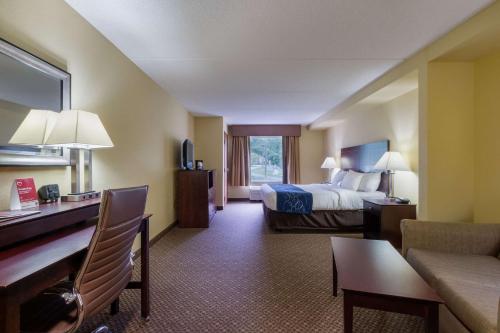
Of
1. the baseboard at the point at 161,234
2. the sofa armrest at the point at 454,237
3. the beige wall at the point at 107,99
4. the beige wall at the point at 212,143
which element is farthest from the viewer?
the beige wall at the point at 212,143

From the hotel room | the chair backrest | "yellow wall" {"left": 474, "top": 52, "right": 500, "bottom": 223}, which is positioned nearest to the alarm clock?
the hotel room

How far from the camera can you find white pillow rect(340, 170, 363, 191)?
4422 mm

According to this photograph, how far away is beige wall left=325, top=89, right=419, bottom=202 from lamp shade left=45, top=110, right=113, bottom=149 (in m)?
3.61

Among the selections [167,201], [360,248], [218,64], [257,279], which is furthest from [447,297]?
[167,201]

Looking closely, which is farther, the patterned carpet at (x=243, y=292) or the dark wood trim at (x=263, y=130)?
the dark wood trim at (x=263, y=130)

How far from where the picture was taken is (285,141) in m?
7.32

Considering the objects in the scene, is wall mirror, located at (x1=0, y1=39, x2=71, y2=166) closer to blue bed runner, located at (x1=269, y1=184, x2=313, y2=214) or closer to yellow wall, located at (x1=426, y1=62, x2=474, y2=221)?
blue bed runner, located at (x1=269, y1=184, x2=313, y2=214)

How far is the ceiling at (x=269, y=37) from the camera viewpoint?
1.84m

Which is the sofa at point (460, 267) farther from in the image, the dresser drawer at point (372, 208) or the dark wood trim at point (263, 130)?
the dark wood trim at point (263, 130)

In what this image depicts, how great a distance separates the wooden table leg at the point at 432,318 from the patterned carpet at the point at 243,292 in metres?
0.57

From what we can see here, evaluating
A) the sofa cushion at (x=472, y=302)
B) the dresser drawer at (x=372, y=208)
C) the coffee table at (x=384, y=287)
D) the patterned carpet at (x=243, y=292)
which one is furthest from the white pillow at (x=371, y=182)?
the sofa cushion at (x=472, y=302)

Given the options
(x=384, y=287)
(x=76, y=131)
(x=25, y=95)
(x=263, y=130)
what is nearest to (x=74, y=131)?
(x=76, y=131)

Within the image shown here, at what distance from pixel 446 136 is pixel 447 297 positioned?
1.66 m

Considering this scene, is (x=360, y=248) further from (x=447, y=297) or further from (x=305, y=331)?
(x=305, y=331)
